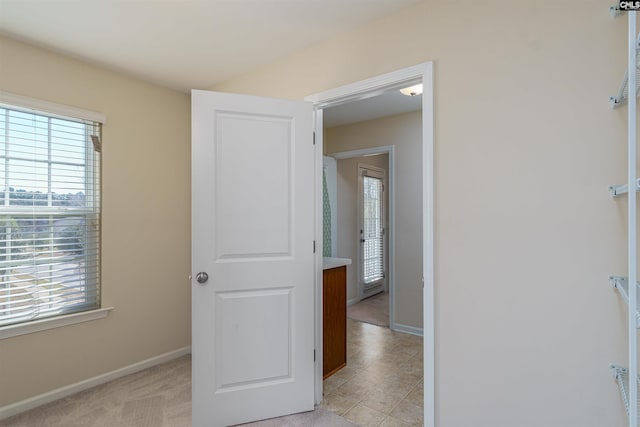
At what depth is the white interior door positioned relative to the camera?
197 centimetres

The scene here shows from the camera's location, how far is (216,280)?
2.00 meters

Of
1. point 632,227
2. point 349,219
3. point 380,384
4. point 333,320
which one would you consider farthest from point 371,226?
point 632,227

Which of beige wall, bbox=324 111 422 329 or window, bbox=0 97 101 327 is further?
beige wall, bbox=324 111 422 329

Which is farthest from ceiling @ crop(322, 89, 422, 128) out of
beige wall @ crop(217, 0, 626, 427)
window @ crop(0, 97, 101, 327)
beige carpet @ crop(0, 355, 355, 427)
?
beige carpet @ crop(0, 355, 355, 427)

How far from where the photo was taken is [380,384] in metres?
2.53

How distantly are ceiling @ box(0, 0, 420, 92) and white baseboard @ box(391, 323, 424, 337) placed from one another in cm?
303

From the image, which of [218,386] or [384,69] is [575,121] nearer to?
[384,69]

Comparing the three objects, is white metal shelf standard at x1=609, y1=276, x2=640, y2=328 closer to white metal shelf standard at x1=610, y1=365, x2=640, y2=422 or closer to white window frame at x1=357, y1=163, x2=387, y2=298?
white metal shelf standard at x1=610, y1=365, x2=640, y2=422

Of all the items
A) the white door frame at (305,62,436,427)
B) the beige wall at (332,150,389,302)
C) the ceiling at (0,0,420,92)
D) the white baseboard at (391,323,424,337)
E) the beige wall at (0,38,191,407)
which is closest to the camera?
the white door frame at (305,62,436,427)

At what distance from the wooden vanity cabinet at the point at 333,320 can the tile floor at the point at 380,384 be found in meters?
0.10

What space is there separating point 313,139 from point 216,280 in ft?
3.58

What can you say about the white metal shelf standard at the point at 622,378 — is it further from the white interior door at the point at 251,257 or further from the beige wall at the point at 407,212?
the beige wall at the point at 407,212

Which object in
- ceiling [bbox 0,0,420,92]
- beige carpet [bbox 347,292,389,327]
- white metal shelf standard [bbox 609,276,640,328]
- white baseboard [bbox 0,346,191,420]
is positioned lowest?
beige carpet [bbox 347,292,389,327]

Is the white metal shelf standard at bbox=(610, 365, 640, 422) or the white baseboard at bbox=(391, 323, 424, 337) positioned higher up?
the white metal shelf standard at bbox=(610, 365, 640, 422)
